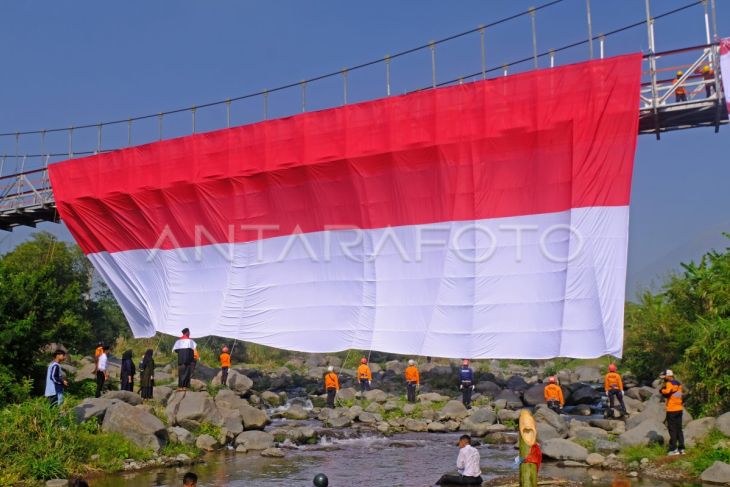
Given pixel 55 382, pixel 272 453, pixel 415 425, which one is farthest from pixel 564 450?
pixel 55 382

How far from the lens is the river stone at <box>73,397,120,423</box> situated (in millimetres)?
18625

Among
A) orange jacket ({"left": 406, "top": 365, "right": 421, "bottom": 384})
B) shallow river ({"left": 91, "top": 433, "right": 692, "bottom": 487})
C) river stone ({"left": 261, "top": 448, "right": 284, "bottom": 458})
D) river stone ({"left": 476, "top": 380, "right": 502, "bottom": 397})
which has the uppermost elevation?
orange jacket ({"left": 406, "top": 365, "right": 421, "bottom": 384})

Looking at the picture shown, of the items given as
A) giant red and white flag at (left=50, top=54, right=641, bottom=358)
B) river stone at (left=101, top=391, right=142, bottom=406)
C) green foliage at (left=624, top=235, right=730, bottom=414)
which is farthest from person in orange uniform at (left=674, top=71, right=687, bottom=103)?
river stone at (left=101, top=391, right=142, bottom=406)

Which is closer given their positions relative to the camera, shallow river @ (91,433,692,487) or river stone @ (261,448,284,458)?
shallow river @ (91,433,692,487)

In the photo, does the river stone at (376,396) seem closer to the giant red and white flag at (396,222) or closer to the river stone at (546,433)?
the giant red and white flag at (396,222)

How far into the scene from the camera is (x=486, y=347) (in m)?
24.9

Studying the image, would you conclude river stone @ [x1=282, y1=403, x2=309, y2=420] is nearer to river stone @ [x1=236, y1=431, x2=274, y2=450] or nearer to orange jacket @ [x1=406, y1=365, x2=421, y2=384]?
orange jacket @ [x1=406, y1=365, x2=421, y2=384]

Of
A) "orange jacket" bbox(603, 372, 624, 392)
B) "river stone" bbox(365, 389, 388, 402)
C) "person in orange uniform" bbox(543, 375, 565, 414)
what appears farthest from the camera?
"river stone" bbox(365, 389, 388, 402)

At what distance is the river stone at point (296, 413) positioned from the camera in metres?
26.4

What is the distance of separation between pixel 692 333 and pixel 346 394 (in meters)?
13.0

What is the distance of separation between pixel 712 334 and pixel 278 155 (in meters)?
16.8

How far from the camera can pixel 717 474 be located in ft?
49.1

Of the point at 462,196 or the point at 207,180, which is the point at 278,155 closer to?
the point at 207,180

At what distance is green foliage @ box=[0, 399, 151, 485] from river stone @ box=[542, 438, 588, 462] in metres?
9.50
